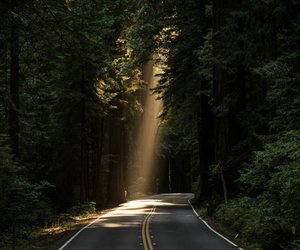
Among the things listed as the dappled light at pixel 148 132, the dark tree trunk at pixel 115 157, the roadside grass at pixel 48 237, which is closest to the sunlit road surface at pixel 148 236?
the roadside grass at pixel 48 237

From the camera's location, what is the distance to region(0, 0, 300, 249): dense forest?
18328 millimetres

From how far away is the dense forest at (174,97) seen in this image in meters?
18.3

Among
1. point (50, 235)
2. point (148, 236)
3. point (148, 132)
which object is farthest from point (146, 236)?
point (148, 132)

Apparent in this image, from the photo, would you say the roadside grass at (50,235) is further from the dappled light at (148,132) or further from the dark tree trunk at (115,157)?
the dappled light at (148,132)

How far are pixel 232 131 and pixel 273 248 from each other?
39.7ft

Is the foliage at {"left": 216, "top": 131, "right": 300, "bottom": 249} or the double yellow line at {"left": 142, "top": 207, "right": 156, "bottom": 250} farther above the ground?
the foliage at {"left": 216, "top": 131, "right": 300, "bottom": 249}

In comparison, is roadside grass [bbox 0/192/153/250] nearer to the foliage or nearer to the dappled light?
the foliage

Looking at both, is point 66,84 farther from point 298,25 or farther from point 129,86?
point 298,25

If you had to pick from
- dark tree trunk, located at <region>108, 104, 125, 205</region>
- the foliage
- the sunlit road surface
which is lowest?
the sunlit road surface

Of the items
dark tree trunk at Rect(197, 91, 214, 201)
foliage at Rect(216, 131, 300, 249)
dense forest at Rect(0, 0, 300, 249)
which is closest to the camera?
foliage at Rect(216, 131, 300, 249)

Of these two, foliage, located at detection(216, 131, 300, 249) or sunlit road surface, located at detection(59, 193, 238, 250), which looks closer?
foliage, located at detection(216, 131, 300, 249)

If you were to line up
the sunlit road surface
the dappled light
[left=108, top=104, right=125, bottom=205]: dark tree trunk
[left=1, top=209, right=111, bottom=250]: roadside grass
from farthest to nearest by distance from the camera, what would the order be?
the dappled light, [left=108, top=104, right=125, bottom=205]: dark tree trunk, [left=1, top=209, right=111, bottom=250]: roadside grass, the sunlit road surface

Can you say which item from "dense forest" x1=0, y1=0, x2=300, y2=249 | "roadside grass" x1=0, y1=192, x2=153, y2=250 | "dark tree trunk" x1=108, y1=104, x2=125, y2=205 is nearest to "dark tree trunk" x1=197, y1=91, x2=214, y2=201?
"dense forest" x1=0, y1=0, x2=300, y2=249

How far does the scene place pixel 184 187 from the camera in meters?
107
